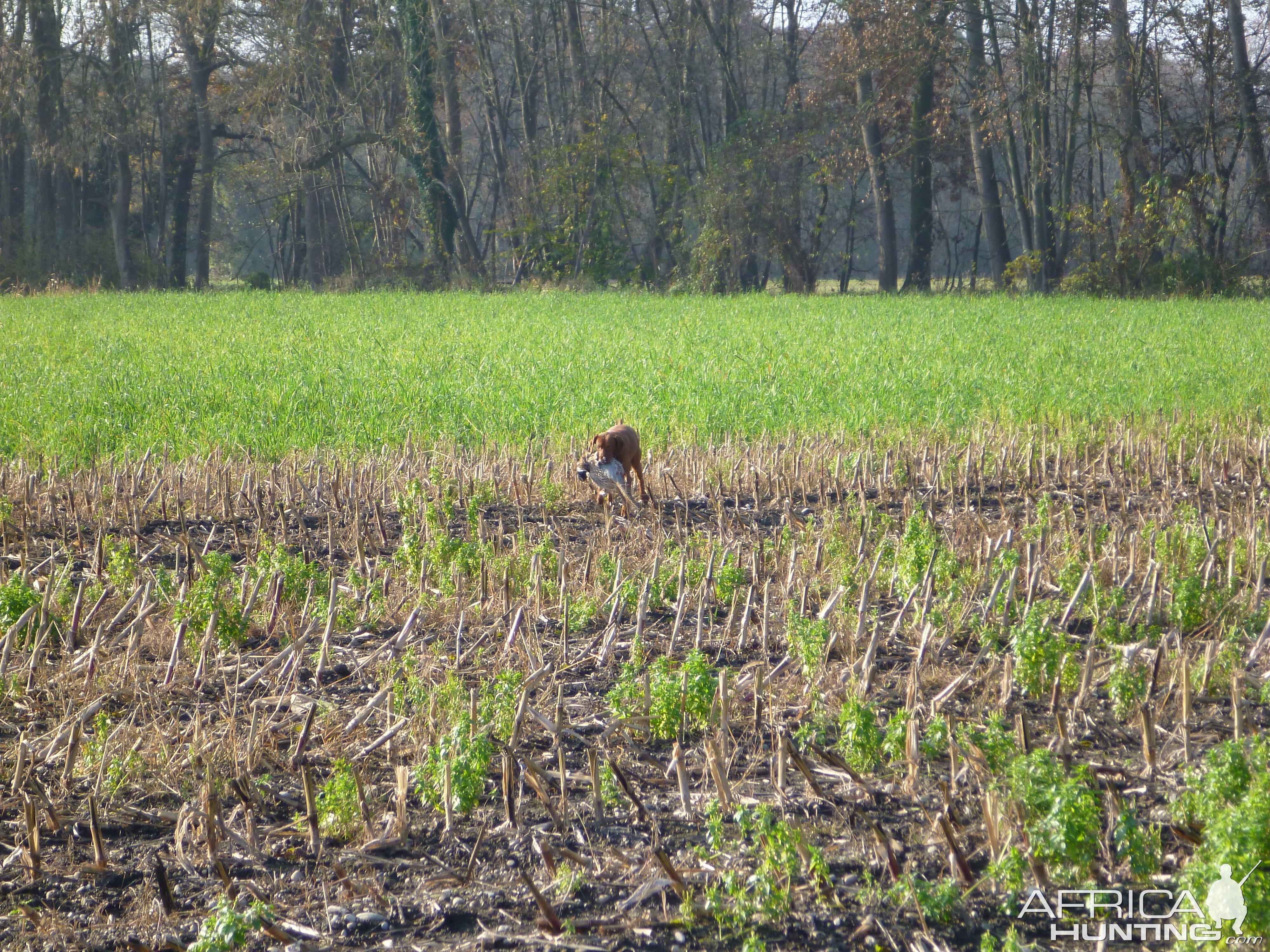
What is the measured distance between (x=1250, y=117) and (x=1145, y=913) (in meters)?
27.9

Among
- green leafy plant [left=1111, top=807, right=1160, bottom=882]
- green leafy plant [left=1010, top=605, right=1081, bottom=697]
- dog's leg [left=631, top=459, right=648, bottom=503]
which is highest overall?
dog's leg [left=631, top=459, right=648, bottom=503]

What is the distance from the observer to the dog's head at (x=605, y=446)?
525 cm

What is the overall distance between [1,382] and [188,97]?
28.8 metres

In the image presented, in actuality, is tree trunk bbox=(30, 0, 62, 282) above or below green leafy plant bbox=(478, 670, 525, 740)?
above

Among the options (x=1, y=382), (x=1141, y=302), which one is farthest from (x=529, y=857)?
(x=1141, y=302)

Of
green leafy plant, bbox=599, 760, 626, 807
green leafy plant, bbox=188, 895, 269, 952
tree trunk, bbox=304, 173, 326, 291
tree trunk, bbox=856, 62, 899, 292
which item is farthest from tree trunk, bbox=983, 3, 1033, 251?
green leafy plant, bbox=188, 895, 269, 952

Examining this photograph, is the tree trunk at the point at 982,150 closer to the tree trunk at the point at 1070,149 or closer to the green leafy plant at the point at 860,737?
the tree trunk at the point at 1070,149

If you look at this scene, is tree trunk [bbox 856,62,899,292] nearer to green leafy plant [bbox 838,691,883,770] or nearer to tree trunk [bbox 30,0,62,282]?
tree trunk [bbox 30,0,62,282]

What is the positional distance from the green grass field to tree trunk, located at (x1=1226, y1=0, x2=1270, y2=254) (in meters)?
7.28

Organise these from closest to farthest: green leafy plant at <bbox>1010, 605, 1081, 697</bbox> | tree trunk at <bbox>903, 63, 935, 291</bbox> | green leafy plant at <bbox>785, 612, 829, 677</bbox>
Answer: green leafy plant at <bbox>1010, 605, 1081, 697</bbox> → green leafy plant at <bbox>785, 612, 829, 677</bbox> → tree trunk at <bbox>903, 63, 935, 291</bbox>

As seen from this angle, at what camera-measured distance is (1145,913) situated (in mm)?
2234

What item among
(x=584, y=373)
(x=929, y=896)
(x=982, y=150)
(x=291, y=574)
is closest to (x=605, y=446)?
(x=291, y=574)

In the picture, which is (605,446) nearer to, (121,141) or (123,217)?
(121,141)

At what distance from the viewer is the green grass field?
316 inches
